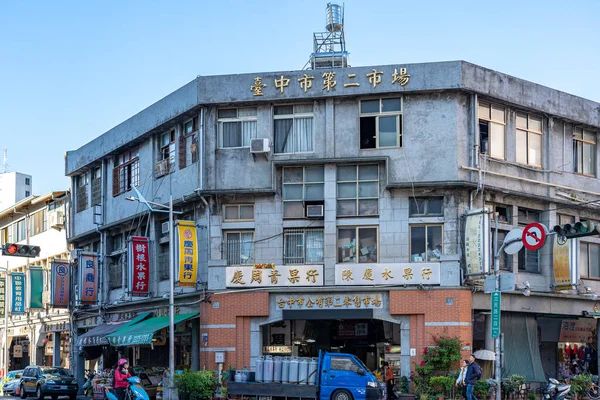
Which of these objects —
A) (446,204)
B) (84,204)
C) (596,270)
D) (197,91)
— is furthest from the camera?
(84,204)

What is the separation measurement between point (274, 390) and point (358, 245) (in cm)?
682

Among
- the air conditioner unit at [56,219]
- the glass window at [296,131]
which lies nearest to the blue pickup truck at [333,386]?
the glass window at [296,131]

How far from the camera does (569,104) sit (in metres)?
35.2

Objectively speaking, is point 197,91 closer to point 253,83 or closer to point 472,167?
point 253,83

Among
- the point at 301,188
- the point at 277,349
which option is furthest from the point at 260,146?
the point at 277,349

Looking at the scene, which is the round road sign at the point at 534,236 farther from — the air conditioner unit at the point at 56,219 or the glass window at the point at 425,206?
the air conditioner unit at the point at 56,219

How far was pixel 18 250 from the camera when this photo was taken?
4184 centimetres

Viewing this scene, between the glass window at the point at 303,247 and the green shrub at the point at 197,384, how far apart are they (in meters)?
4.98

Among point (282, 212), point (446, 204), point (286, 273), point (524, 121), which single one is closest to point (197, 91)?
point (282, 212)

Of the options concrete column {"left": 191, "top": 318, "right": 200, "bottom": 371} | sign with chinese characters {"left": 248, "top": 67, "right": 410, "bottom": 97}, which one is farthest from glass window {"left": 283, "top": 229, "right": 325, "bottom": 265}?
sign with chinese characters {"left": 248, "top": 67, "right": 410, "bottom": 97}

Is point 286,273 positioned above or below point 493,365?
above

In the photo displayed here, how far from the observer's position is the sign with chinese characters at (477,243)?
29.9 metres

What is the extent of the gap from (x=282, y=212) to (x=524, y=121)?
9916 mm

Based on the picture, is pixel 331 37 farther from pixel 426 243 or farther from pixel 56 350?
pixel 56 350
